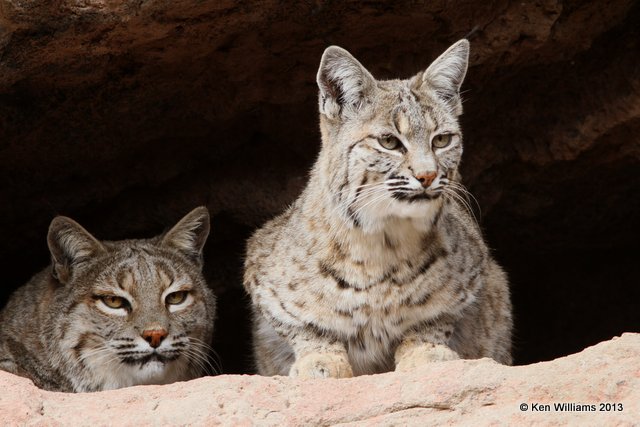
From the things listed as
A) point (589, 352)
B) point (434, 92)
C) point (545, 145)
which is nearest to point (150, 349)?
point (434, 92)

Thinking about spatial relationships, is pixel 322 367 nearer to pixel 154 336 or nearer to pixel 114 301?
pixel 154 336

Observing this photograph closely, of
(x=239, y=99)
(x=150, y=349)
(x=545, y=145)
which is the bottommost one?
(x=150, y=349)

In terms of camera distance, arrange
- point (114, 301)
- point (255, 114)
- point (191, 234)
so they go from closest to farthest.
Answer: point (114, 301)
point (191, 234)
point (255, 114)

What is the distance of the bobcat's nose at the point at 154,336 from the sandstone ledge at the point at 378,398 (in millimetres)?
1316

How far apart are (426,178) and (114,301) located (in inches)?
83.1

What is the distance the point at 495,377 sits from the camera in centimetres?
446

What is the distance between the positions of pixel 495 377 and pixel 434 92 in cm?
212

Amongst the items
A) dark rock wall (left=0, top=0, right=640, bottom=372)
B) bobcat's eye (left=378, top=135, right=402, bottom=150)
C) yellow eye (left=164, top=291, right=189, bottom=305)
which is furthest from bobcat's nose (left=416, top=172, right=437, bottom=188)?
yellow eye (left=164, top=291, right=189, bottom=305)

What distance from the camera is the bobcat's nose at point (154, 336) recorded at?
239 inches

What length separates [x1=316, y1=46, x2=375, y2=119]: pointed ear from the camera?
A: 5758 mm

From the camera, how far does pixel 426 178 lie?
539 cm

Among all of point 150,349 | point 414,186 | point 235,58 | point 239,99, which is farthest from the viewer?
point 239,99

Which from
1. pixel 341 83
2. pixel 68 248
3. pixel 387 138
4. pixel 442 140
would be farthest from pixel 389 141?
pixel 68 248

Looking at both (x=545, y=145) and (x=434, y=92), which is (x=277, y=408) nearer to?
(x=434, y=92)
